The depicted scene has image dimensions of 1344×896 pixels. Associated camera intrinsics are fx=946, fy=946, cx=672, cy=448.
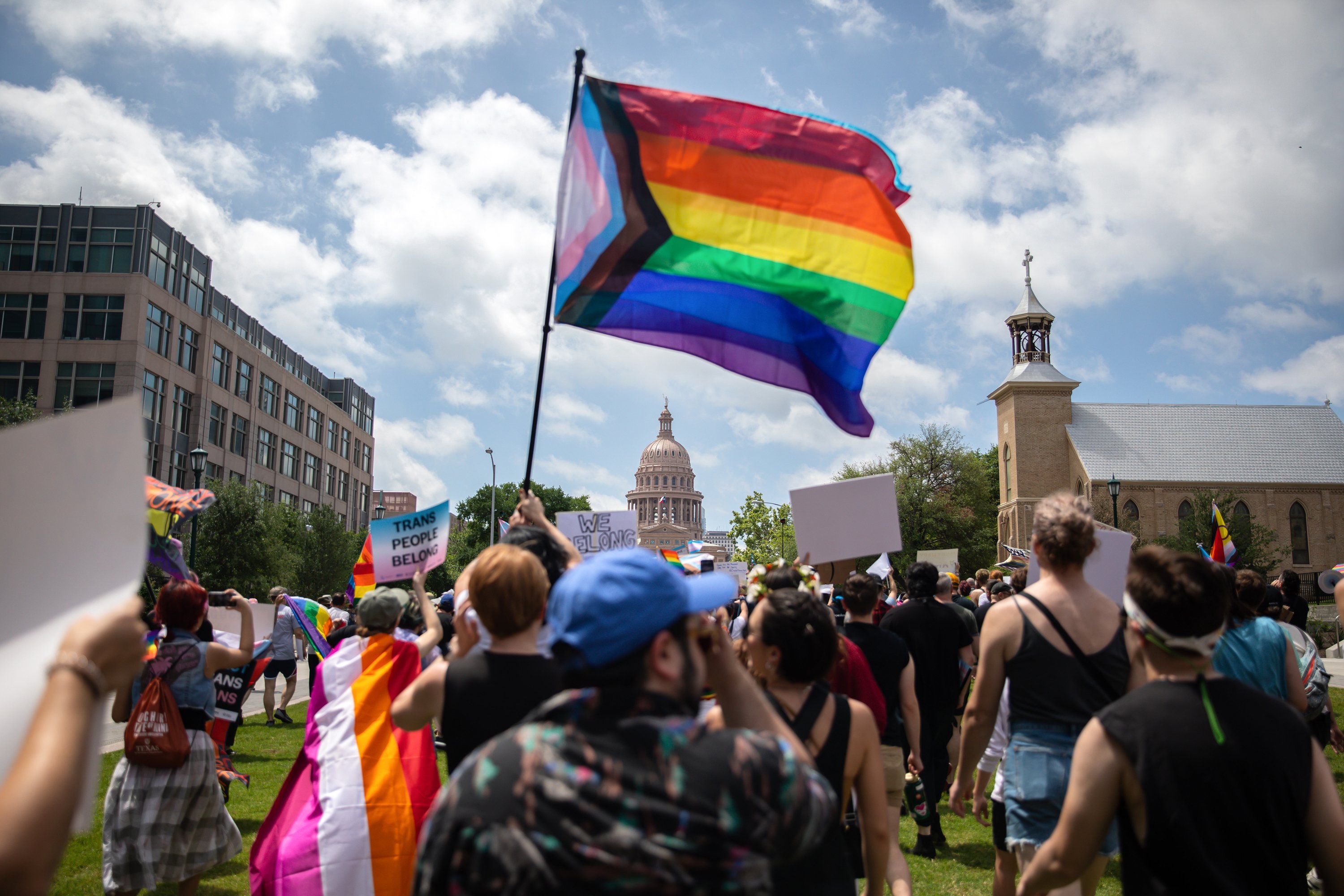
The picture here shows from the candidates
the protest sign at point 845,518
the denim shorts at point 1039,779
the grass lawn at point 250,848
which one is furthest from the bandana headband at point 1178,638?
the grass lawn at point 250,848

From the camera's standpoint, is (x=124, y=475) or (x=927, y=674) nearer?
(x=124, y=475)

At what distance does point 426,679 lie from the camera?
352cm

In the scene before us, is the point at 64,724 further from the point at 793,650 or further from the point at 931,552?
the point at 931,552

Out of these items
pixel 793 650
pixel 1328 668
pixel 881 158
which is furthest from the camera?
pixel 1328 668

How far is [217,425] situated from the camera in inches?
2158

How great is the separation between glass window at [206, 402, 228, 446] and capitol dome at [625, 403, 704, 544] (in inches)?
4543

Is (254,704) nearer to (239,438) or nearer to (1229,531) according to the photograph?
(1229,531)

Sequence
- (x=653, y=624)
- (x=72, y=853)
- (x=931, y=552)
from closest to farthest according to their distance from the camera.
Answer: (x=653, y=624) → (x=72, y=853) → (x=931, y=552)

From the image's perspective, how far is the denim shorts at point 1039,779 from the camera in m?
3.88

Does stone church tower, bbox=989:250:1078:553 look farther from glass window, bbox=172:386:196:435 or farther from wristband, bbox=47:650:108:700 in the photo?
wristband, bbox=47:650:108:700

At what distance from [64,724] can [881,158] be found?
546 centimetres

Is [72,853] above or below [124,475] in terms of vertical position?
below

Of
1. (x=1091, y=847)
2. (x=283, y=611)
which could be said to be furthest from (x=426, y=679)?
(x=283, y=611)

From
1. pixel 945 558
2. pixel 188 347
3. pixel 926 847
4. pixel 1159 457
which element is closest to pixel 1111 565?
pixel 926 847
